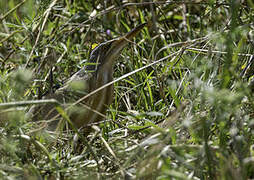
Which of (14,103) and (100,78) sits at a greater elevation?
(14,103)

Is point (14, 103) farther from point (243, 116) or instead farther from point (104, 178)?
point (243, 116)

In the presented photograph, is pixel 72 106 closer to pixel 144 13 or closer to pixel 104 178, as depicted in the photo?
pixel 104 178

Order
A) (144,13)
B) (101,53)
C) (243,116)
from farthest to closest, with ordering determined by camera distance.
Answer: (144,13) < (101,53) < (243,116)

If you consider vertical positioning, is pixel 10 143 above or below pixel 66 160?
above

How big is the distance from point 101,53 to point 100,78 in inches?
6.2

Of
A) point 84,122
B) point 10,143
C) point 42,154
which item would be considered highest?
point 10,143

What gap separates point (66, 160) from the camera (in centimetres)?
149

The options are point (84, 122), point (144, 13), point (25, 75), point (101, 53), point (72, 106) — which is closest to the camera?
point (25, 75)

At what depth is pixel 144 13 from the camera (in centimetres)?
315

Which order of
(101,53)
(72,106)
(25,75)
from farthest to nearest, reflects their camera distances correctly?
(101,53)
(72,106)
(25,75)

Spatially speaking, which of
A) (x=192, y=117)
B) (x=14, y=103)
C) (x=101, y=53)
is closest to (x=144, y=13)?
(x=101, y=53)

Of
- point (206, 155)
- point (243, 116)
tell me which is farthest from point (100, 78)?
point (206, 155)

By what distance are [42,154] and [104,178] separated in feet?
0.85

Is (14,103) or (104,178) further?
(104,178)
